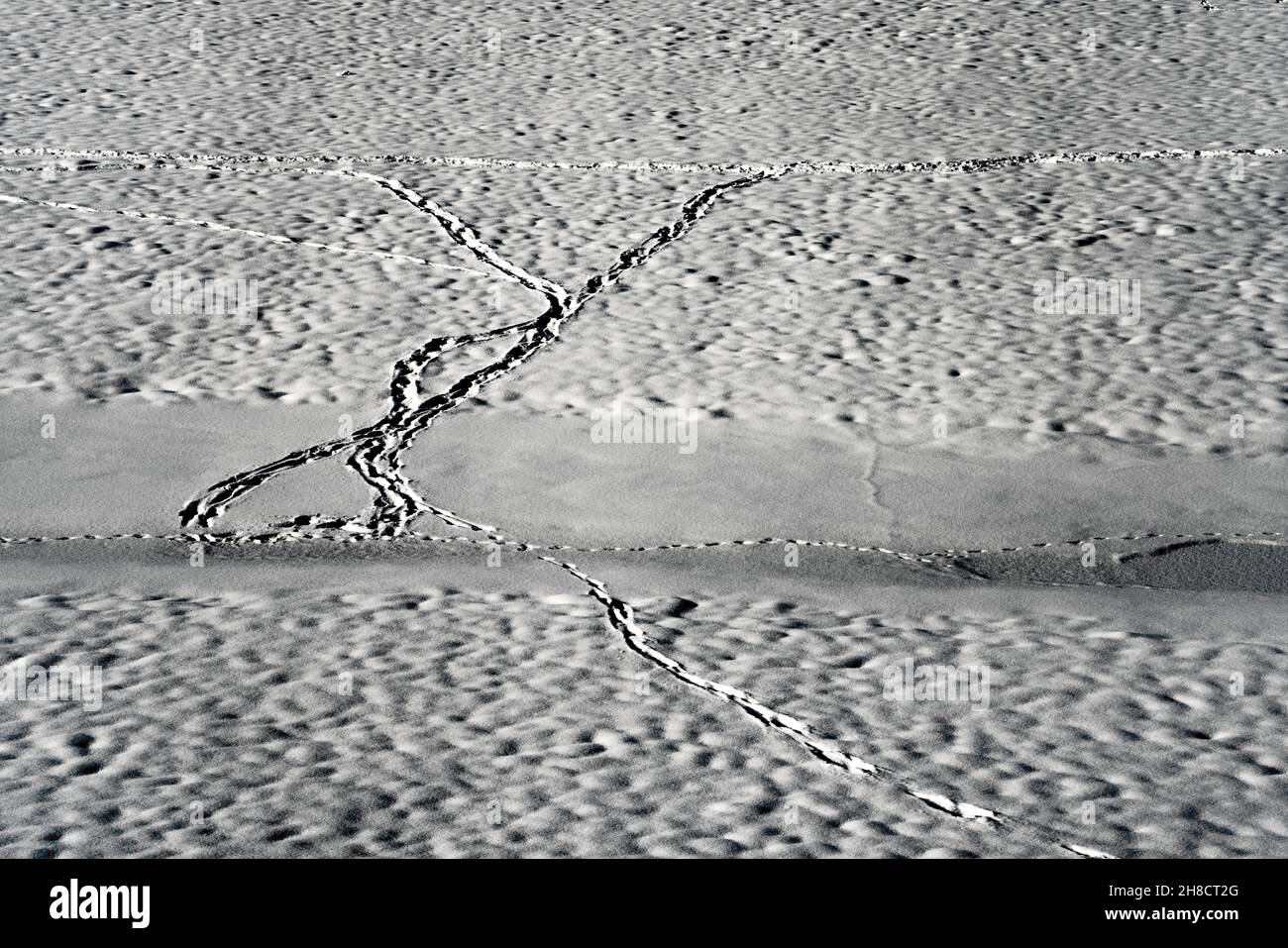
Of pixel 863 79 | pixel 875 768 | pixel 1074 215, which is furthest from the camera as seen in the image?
pixel 863 79

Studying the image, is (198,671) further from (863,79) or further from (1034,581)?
(863,79)

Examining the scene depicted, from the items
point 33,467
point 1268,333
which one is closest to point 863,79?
point 1268,333

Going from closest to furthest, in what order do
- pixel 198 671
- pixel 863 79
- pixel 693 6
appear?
pixel 198 671, pixel 863 79, pixel 693 6

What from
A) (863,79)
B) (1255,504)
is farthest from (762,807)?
(863,79)

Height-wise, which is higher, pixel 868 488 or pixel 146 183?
pixel 146 183
